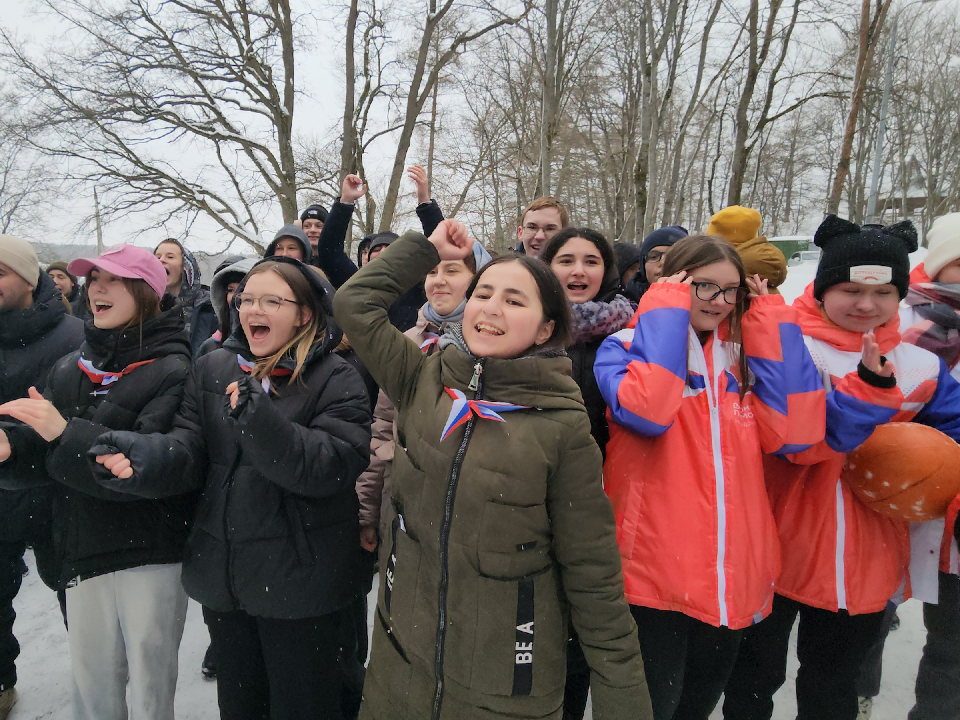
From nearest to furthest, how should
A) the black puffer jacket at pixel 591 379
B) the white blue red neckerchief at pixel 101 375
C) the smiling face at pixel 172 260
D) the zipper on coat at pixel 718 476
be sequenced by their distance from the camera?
the zipper on coat at pixel 718 476 → the white blue red neckerchief at pixel 101 375 → the black puffer jacket at pixel 591 379 → the smiling face at pixel 172 260

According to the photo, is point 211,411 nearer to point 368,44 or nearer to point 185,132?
point 185,132

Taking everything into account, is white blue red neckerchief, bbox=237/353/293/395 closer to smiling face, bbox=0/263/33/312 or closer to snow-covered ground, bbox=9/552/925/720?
smiling face, bbox=0/263/33/312

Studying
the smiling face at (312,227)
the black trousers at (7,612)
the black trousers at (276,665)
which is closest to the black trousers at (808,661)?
the black trousers at (276,665)

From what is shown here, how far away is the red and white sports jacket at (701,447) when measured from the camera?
168cm

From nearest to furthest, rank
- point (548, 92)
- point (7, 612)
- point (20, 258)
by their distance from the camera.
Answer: point (20, 258)
point (7, 612)
point (548, 92)

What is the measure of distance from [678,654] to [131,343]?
242 cm

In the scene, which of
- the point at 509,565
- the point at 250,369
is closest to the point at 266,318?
the point at 250,369

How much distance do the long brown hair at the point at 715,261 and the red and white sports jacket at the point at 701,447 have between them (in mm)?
33

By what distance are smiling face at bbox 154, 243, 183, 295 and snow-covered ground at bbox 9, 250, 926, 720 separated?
2467 millimetres

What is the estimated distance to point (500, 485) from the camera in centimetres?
141

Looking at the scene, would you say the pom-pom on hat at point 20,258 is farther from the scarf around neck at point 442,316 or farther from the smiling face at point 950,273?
the smiling face at point 950,273

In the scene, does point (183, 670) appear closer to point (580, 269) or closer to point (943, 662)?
point (580, 269)

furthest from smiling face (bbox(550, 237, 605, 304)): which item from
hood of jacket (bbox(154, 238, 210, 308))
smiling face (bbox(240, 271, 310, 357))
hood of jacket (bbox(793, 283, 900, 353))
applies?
hood of jacket (bbox(154, 238, 210, 308))

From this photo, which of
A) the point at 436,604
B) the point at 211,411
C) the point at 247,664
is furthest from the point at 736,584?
the point at 211,411
